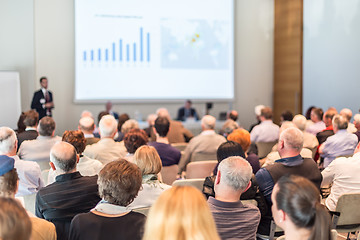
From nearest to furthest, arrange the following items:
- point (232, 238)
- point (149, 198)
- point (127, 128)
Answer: point (232, 238) → point (149, 198) → point (127, 128)

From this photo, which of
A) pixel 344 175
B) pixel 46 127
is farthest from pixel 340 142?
pixel 46 127

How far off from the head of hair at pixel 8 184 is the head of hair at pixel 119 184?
0.49m

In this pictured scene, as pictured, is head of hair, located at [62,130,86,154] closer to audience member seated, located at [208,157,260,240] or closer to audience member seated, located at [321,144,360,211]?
audience member seated, located at [208,157,260,240]

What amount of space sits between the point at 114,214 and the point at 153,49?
8.52m

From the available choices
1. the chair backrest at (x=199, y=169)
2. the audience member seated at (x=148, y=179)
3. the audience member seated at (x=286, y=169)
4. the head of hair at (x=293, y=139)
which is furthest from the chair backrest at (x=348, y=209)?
the chair backrest at (x=199, y=169)

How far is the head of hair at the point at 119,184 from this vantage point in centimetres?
244

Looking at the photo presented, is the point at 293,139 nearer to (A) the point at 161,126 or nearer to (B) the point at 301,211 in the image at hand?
(B) the point at 301,211

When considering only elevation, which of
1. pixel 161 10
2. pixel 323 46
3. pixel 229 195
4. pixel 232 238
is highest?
pixel 161 10

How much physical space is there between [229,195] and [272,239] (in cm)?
99

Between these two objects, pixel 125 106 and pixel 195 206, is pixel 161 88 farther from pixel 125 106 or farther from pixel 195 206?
pixel 195 206

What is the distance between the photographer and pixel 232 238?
2.63 m

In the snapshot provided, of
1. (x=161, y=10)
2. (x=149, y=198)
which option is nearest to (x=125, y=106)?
(x=161, y=10)

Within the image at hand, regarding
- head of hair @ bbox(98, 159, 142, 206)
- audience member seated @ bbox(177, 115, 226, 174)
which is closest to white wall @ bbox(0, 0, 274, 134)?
audience member seated @ bbox(177, 115, 226, 174)

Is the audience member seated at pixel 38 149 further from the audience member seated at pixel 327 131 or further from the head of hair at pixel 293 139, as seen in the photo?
the audience member seated at pixel 327 131
